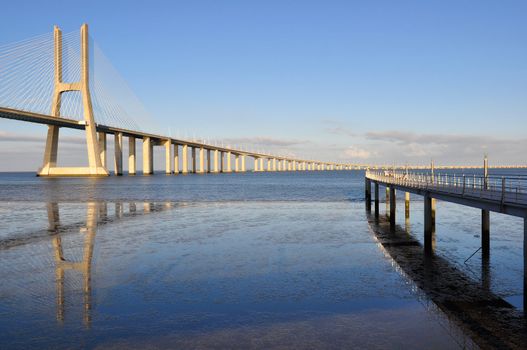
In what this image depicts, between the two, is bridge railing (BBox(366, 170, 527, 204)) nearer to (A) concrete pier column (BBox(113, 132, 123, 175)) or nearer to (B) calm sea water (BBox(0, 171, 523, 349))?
(B) calm sea water (BBox(0, 171, 523, 349))

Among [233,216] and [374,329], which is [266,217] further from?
[374,329]

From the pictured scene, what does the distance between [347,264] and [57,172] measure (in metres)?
115

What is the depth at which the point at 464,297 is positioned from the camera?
13.6 meters

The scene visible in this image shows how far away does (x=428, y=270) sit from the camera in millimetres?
17406

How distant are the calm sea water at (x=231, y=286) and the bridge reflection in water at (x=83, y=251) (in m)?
0.08

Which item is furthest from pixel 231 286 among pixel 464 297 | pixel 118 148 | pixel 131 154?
pixel 131 154

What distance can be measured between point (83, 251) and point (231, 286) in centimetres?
901

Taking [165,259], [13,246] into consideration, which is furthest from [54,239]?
[165,259]

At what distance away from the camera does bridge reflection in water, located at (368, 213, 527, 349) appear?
34.4 ft

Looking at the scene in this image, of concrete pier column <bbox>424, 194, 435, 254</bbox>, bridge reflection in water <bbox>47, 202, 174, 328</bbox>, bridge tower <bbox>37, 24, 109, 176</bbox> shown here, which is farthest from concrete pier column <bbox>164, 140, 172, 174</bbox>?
concrete pier column <bbox>424, 194, 435, 254</bbox>

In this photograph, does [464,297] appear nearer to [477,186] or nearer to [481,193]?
[481,193]

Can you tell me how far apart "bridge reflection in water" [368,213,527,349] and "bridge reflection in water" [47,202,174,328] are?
29.5ft

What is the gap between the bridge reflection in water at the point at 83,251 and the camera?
13.1 m

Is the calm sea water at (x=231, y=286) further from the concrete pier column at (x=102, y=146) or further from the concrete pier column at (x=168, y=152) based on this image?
the concrete pier column at (x=168, y=152)
